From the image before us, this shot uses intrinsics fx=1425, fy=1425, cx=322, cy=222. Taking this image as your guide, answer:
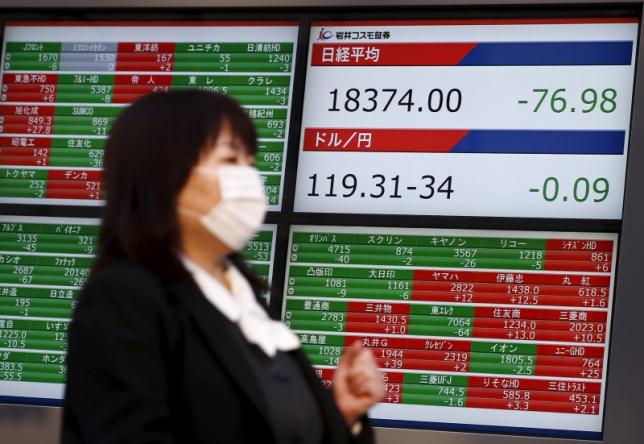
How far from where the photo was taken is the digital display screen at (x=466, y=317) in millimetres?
4871

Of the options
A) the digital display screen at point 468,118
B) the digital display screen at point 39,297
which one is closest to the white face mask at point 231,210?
the digital display screen at point 468,118

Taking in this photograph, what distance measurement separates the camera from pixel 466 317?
5.00 meters

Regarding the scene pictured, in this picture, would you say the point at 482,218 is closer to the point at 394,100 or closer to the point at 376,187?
the point at 376,187

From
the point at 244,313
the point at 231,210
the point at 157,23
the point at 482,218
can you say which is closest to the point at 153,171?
the point at 231,210

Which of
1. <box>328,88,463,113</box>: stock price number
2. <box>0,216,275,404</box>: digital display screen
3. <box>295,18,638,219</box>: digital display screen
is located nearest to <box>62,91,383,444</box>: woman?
<box>295,18,638,219</box>: digital display screen

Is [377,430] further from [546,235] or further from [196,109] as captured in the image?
[196,109]

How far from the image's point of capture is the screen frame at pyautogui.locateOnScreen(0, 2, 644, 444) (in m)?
4.75

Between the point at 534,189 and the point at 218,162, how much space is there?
272 centimetres

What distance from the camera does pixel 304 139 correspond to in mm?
5234

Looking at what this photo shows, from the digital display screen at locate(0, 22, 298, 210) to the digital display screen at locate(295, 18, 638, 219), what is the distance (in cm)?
17

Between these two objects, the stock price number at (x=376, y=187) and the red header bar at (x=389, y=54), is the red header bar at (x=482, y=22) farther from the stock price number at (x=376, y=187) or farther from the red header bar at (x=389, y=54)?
the stock price number at (x=376, y=187)

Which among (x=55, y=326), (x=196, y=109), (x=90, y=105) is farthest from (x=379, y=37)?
(x=196, y=109)

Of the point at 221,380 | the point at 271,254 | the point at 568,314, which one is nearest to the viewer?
the point at 221,380

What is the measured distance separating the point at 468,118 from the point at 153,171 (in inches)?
113
